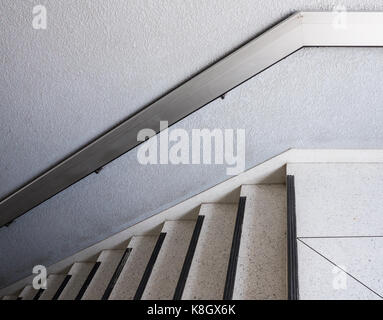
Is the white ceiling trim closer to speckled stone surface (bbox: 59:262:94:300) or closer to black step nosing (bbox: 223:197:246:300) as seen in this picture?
black step nosing (bbox: 223:197:246:300)

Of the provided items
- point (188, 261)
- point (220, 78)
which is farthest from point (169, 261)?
point (220, 78)

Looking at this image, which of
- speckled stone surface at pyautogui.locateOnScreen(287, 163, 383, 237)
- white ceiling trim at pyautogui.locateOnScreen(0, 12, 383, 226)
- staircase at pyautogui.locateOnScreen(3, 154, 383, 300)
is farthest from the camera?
speckled stone surface at pyautogui.locateOnScreen(287, 163, 383, 237)

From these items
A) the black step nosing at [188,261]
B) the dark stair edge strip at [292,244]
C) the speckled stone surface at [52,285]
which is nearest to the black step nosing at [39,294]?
the speckled stone surface at [52,285]

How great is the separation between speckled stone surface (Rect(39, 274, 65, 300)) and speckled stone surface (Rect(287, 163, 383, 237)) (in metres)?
1.73

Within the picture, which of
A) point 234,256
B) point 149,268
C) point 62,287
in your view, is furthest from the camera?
point 62,287

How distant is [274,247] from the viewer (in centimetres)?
181

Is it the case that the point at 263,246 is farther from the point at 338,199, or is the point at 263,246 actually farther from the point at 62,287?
the point at 62,287

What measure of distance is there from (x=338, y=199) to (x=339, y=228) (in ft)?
0.56

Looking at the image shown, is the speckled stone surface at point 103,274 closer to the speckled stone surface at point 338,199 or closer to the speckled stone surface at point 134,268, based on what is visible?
the speckled stone surface at point 134,268

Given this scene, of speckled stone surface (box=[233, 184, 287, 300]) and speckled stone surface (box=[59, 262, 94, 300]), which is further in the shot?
speckled stone surface (box=[59, 262, 94, 300])

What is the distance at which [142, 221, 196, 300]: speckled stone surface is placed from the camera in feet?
6.66

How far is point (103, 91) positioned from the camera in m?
1.89

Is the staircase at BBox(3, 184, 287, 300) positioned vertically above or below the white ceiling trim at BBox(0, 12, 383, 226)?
below

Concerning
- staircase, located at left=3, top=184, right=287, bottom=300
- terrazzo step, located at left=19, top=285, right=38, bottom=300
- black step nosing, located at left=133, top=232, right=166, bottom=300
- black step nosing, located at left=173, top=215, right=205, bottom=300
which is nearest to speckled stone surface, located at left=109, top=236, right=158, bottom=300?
staircase, located at left=3, top=184, right=287, bottom=300
